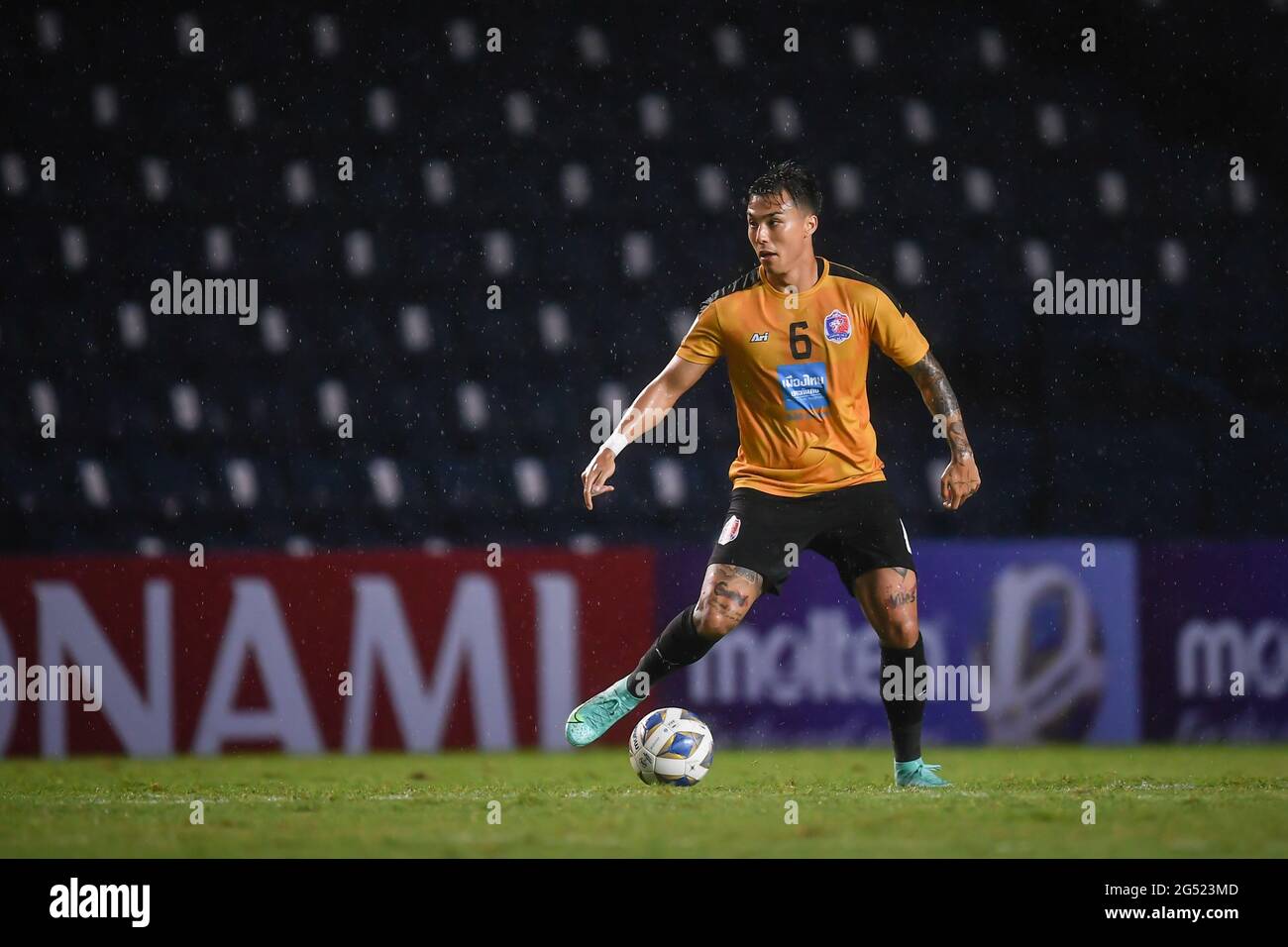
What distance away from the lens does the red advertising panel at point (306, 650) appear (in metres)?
8.45

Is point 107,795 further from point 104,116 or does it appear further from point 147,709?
point 104,116

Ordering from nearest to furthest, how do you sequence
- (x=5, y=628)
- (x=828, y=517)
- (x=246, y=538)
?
(x=828, y=517) → (x=5, y=628) → (x=246, y=538)

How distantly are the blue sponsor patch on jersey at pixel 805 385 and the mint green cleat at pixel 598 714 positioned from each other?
3.68 feet

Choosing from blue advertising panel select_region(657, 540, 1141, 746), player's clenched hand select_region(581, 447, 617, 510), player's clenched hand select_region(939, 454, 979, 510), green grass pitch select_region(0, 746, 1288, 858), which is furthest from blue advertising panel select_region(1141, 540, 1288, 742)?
player's clenched hand select_region(581, 447, 617, 510)

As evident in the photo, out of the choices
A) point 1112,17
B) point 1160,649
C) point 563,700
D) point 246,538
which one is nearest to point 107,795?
point 563,700

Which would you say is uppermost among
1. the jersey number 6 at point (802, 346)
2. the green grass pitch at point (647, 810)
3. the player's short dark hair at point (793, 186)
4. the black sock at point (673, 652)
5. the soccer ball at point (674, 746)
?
the player's short dark hair at point (793, 186)

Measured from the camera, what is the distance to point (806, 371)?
579cm

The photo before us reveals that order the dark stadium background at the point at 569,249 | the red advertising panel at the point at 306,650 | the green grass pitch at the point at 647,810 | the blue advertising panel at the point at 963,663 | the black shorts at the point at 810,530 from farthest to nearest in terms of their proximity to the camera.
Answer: the dark stadium background at the point at 569,249, the blue advertising panel at the point at 963,663, the red advertising panel at the point at 306,650, the black shorts at the point at 810,530, the green grass pitch at the point at 647,810

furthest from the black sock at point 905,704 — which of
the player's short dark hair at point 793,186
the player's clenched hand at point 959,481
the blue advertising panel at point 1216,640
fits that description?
the blue advertising panel at point 1216,640

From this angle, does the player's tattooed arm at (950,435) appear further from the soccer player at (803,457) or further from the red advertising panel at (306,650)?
the red advertising panel at (306,650)

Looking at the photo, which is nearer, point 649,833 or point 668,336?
point 649,833

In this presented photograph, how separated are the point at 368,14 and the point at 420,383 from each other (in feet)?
10.9

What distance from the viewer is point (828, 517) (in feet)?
18.9

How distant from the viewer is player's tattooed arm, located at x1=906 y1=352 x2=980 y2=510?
5805 millimetres
